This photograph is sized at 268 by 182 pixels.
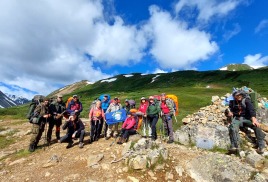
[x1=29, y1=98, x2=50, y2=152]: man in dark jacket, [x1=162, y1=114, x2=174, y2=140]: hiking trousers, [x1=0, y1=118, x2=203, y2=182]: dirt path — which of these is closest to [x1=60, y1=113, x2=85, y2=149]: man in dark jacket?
[x1=0, y1=118, x2=203, y2=182]: dirt path

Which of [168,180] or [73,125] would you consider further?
[73,125]

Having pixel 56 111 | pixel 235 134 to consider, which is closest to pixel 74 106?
pixel 56 111

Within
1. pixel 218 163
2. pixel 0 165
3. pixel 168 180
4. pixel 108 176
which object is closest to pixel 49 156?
pixel 0 165

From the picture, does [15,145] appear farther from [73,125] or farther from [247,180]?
[247,180]

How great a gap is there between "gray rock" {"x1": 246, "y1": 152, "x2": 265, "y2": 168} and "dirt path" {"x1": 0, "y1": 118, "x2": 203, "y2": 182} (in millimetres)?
2373

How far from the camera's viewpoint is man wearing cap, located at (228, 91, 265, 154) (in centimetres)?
1216

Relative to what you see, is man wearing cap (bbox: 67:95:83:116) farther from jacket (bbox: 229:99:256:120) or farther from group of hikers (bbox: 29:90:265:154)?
jacket (bbox: 229:99:256:120)

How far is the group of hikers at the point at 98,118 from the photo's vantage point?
1545 cm

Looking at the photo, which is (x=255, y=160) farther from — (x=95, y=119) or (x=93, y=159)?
(x=95, y=119)

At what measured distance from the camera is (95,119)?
16.1 m

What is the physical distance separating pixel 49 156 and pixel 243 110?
1070 cm

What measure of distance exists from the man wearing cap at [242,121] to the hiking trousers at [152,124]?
15.8 feet

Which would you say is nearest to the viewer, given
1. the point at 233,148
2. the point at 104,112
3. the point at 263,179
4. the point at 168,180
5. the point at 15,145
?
the point at 263,179

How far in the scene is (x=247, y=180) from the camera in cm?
981
